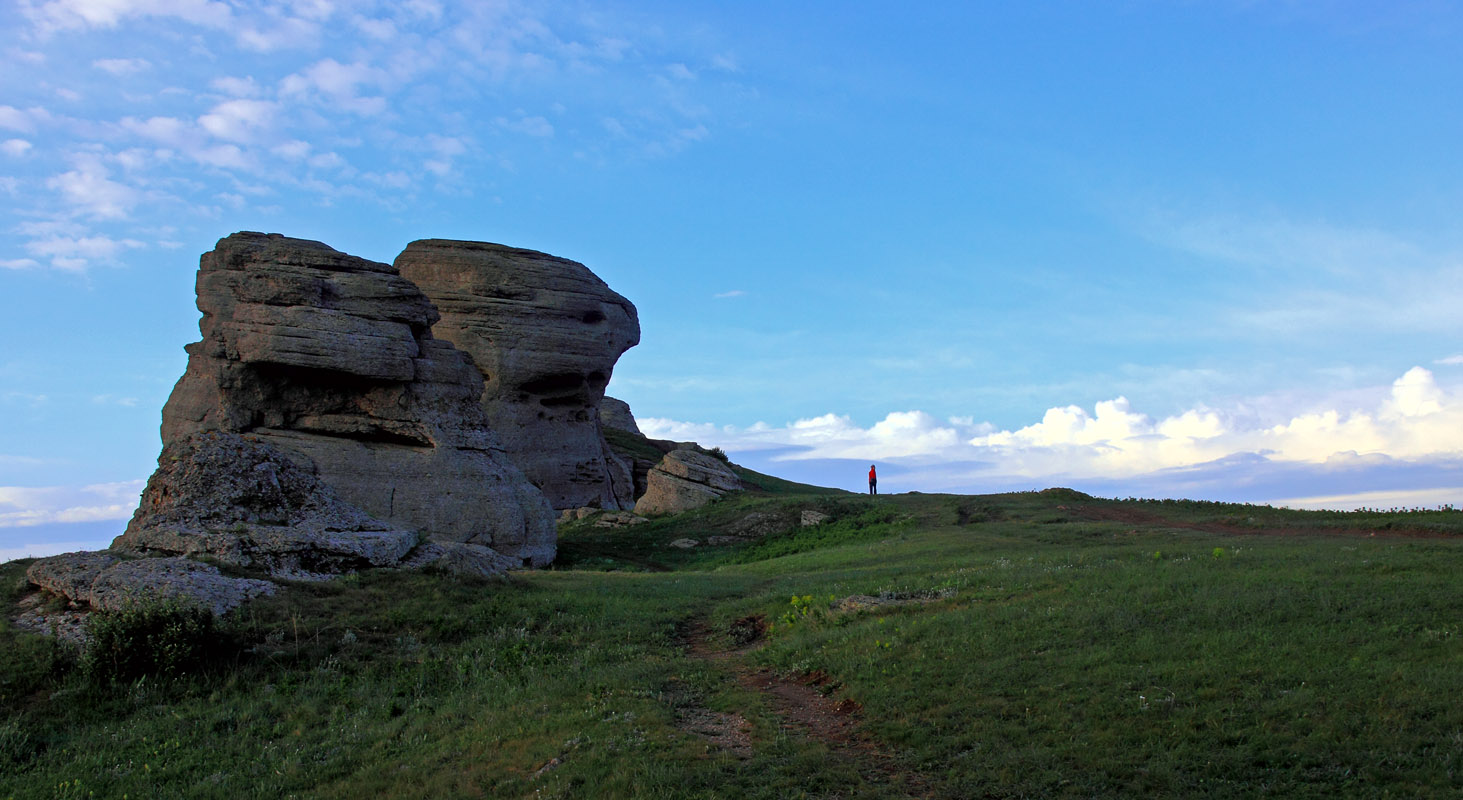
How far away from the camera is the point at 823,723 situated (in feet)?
37.1

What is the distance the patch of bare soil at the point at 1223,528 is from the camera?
2522cm

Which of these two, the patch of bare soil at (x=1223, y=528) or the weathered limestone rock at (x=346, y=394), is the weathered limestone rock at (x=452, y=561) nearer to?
the weathered limestone rock at (x=346, y=394)

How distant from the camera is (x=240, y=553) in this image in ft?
61.3

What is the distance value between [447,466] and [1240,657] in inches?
1035

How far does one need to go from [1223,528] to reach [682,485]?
27071 mm

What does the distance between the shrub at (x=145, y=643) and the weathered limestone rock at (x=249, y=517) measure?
3598 mm

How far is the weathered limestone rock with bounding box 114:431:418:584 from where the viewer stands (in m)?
19.0

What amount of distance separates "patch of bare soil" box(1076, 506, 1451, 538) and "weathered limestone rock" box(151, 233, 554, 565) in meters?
20.9

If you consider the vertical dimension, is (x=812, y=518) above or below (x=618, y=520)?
above

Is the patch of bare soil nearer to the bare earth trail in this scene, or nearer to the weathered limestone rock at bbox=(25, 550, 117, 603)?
the bare earth trail

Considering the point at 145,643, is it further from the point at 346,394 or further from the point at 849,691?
the point at 346,394

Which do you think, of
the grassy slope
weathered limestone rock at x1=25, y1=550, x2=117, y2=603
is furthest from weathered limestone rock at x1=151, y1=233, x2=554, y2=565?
weathered limestone rock at x1=25, y1=550, x2=117, y2=603

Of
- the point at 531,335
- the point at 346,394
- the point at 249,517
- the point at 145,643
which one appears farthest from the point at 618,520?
the point at 145,643

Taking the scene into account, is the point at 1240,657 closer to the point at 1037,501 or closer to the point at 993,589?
the point at 993,589
